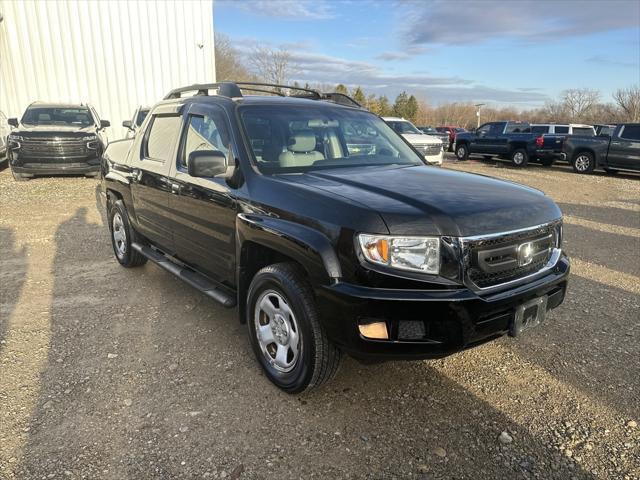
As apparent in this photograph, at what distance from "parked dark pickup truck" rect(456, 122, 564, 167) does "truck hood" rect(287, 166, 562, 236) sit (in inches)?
665

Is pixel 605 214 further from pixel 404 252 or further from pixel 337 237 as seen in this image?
pixel 337 237

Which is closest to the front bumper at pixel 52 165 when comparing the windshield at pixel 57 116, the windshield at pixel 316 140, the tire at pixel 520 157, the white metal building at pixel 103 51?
the windshield at pixel 57 116

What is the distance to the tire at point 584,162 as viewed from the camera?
55.1 ft

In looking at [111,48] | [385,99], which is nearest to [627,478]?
[111,48]

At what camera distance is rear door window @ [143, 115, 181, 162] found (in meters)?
4.26

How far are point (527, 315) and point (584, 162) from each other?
1674 cm

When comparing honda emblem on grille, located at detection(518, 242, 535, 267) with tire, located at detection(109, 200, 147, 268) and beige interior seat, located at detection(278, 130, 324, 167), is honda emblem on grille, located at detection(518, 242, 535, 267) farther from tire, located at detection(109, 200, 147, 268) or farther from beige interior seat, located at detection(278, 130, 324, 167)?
tire, located at detection(109, 200, 147, 268)

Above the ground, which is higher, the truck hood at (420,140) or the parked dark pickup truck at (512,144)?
the truck hood at (420,140)

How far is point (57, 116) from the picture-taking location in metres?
12.9

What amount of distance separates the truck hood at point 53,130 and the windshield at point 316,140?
1006cm

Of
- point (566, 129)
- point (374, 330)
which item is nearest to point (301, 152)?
point (374, 330)

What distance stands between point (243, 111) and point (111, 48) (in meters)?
16.3

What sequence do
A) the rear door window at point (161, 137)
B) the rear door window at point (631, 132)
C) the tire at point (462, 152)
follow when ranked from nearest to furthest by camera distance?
the rear door window at point (161, 137) < the rear door window at point (631, 132) < the tire at point (462, 152)

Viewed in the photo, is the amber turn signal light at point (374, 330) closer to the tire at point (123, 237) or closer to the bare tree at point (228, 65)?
the tire at point (123, 237)
